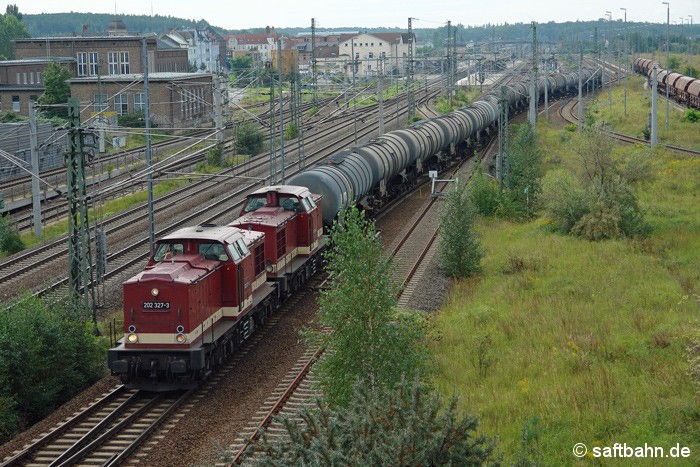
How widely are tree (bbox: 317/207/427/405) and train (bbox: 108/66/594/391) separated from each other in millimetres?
4405

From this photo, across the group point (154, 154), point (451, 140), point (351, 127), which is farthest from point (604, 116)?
point (154, 154)

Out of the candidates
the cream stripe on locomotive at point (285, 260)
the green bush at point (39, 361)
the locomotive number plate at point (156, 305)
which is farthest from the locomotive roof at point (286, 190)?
the locomotive number plate at point (156, 305)

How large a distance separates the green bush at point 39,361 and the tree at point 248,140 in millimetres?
43507

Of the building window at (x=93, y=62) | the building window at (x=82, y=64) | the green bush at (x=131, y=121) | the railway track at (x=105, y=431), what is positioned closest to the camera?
the railway track at (x=105, y=431)

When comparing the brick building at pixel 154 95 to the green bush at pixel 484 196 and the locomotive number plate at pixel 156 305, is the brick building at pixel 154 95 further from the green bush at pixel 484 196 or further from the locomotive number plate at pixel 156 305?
the locomotive number plate at pixel 156 305

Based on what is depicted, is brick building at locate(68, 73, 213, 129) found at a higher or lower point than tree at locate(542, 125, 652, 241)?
higher

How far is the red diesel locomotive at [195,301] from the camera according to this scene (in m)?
19.0

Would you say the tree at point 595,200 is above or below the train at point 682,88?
below

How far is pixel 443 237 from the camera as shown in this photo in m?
30.5

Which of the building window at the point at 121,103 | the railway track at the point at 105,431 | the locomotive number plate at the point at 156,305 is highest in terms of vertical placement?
the building window at the point at 121,103

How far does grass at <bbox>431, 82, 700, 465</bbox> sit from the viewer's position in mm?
16312

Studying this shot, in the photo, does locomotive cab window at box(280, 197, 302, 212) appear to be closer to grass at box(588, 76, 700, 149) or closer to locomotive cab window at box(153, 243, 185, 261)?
locomotive cab window at box(153, 243, 185, 261)

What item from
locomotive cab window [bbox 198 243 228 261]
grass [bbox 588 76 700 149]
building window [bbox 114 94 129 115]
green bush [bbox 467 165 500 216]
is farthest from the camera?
building window [bbox 114 94 129 115]

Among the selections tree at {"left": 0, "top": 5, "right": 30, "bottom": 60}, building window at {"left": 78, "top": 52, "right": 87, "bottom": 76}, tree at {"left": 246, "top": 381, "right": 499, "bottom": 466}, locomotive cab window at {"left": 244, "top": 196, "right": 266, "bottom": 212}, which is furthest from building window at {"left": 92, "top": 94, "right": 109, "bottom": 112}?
tree at {"left": 0, "top": 5, "right": 30, "bottom": 60}
